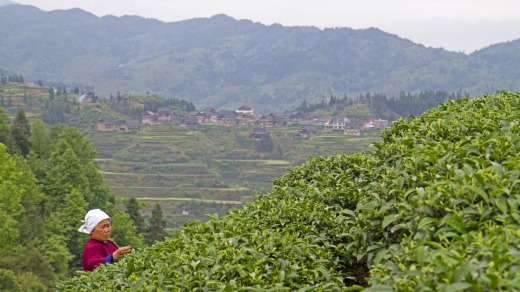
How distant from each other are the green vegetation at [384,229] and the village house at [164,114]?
184951mm

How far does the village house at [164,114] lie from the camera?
18950 centimetres

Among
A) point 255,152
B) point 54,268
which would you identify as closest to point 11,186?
point 54,268

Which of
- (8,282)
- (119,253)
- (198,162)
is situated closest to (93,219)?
(119,253)

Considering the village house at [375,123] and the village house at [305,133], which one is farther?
the village house at [375,123]

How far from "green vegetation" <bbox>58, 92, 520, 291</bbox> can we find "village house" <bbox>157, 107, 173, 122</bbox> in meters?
185

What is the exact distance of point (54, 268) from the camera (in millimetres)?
41719

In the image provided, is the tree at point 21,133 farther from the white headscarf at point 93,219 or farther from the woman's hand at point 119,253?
the woman's hand at point 119,253

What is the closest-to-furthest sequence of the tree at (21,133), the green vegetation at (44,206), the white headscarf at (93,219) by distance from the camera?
the white headscarf at (93,219), the green vegetation at (44,206), the tree at (21,133)

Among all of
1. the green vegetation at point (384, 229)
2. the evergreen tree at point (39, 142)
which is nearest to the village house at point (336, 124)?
the evergreen tree at point (39, 142)

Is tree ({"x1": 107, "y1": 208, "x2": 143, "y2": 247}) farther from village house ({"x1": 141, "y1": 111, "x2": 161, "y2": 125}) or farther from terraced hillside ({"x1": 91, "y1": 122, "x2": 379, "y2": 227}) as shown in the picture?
village house ({"x1": 141, "y1": 111, "x2": 161, "y2": 125})

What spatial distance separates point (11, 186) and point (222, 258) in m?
34.0

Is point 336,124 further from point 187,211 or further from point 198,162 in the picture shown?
point 187,211

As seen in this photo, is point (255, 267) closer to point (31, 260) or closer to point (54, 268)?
point (31, 260)

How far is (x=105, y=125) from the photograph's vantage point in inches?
6668
